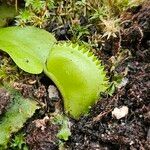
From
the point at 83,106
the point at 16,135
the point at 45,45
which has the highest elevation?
the point at 45,45

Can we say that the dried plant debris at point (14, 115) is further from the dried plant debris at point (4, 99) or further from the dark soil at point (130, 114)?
the dark soil at point (130, 114)

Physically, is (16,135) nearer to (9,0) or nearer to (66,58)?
(66,58)

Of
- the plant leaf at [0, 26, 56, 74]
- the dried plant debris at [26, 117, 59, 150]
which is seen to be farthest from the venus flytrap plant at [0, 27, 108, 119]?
the dried plant debris at [26, 117, 59, 150]

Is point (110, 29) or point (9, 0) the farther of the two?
point (9, 0)

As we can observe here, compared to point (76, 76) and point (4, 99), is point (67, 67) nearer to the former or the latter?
point (76, 76)

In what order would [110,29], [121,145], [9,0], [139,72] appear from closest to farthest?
[121,145] → [139,72] → [110,29] → [9,0]

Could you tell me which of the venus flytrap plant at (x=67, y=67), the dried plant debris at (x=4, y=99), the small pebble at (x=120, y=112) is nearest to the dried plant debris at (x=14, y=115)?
the dried plant debris at (x=4, y=99)

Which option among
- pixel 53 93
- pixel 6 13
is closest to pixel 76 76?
pixel 53 93

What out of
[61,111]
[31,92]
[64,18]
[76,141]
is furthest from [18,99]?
[64,18]
